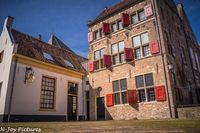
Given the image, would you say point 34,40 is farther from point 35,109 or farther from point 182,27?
point 182,27

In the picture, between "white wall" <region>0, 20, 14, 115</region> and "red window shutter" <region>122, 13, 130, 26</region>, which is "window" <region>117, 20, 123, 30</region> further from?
"white wall" <region>0, 20, 14, 115</region>

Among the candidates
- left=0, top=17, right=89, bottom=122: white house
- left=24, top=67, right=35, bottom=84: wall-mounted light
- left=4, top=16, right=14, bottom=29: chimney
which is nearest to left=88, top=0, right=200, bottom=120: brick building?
left=0, top=17, right=89, bottom=122: white house

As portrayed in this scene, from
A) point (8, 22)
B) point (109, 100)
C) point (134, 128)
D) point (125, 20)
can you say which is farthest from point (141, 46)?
point (8, 22)

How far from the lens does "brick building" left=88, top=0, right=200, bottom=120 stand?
1080 centimetres

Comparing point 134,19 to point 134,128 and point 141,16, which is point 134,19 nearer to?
point 141,16

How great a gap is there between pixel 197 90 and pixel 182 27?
6.50 meters

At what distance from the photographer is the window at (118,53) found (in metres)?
13.5

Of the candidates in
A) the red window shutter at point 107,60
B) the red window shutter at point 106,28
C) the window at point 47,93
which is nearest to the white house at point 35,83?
the window at point 47,93

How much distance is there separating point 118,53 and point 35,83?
736 cm

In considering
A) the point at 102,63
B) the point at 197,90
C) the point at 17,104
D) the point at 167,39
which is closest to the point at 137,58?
the point at 167,39

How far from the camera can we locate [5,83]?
11625 millimetres

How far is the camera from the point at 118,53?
Answer: 13.6 m

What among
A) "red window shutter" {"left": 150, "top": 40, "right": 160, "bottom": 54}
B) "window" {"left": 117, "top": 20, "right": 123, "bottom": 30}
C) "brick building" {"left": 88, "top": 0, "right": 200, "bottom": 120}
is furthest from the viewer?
"window" {"left": 117, "top": 20, "right": 123, "bottom": 30}

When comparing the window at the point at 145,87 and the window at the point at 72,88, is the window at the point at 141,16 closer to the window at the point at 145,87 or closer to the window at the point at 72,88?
the window at the point at 145,87
